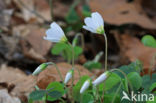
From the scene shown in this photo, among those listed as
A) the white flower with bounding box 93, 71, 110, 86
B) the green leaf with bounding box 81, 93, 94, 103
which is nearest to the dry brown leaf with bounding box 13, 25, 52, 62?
the green leaf with bounding box 81, 93, 94, 103

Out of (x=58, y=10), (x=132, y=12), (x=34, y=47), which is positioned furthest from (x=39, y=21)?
(x=132, y=12)

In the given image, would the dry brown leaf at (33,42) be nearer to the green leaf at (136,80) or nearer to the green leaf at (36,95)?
the green leaf at (36,95)

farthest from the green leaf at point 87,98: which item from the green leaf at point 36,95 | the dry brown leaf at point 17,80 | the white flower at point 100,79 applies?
the dry brown leaf at point 17,80

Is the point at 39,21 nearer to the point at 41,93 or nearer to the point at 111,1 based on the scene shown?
the point at 111,1

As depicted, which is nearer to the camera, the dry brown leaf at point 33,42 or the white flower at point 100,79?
the white flower at point 100,79

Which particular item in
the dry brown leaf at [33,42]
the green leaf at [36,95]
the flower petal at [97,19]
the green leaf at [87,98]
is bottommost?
the dry brown leaf at [33,42]

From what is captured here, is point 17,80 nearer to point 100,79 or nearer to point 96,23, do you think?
point 96,23

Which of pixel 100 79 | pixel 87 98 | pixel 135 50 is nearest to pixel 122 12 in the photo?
pixel 135 50
